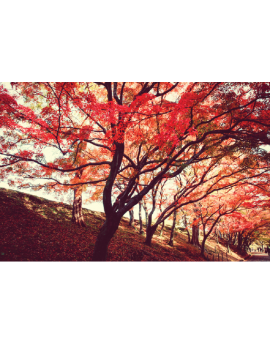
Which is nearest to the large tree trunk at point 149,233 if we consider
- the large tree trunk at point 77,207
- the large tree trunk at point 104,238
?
the large tree trunk at point 104,238

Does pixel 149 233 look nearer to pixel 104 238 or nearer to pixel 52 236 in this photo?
pixel 104 238

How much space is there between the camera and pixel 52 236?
256cm

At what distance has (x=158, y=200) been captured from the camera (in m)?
3.77

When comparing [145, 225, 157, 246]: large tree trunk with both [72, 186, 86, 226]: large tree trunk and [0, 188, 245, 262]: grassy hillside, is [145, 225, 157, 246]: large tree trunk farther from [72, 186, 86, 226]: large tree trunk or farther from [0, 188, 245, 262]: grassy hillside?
[72, 186, 86, 226]: large tree trunk

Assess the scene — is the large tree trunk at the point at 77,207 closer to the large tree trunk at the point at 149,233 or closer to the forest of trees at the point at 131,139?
the forest of trees at the point at 131,139

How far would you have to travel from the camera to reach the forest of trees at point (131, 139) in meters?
2.54

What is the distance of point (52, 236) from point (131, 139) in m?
2.42

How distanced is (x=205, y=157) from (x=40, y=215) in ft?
12.2

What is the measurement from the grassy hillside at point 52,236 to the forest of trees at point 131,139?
25 centimetres

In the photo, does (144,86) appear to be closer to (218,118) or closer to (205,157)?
(218,118)

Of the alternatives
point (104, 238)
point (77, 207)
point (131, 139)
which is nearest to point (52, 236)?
point (77, 207)

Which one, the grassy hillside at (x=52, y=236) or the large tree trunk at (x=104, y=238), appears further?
the large tree trunk at (x=104, y=238)

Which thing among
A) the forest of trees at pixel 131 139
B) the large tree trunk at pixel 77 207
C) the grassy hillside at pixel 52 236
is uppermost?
the forest of trees at pixel 131 139
